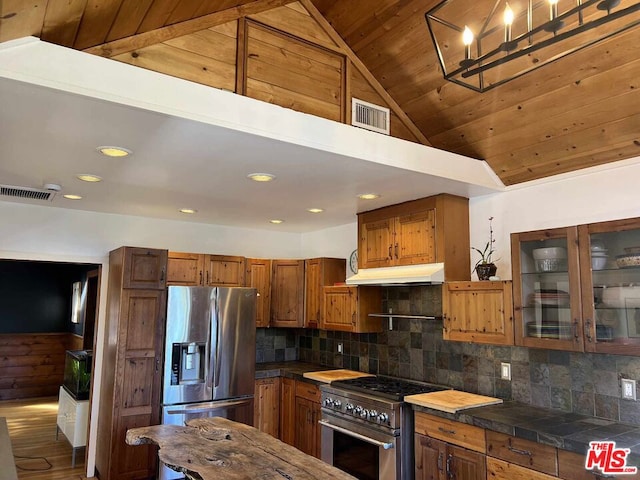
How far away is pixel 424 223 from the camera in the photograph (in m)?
3.99

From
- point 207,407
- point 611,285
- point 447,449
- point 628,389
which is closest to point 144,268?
point 207,407

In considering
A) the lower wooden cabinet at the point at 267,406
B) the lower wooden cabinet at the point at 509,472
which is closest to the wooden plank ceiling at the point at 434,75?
the lower wooden cabinet at the point at 509,472

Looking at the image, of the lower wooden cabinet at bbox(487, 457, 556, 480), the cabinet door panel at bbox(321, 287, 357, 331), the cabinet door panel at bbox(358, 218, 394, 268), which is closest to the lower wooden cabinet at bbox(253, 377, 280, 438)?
the cabinet door panel at bbox(321, 287, 357, 331)

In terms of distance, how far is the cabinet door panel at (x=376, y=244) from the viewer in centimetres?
430

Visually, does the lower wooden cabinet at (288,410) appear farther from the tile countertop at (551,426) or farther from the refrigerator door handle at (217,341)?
the tile countertop at (551,426)

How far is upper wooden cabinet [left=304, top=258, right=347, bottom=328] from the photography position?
515 centimetres

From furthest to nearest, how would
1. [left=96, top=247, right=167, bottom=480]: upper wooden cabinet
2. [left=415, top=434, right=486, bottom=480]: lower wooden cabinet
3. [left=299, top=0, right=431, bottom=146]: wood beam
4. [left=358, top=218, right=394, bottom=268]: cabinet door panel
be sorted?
[left=358, top=218, right=394, bottom=268]: cabinet door panel
[left=96, top=247, right=167, bottom=480]: upper wooden cabinet
[left=299, top=0, right=431, bottom=146]: wood beam
[left=415, top=434, right=486, bottom=480]: lower wooden cabinet

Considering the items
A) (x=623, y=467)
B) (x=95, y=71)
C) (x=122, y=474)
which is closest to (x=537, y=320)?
(x=623, y=467)

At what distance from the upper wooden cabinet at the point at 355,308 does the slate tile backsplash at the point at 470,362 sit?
4.0 inches

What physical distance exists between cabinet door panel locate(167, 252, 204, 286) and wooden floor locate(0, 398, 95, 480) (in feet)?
6.77

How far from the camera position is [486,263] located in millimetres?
3539

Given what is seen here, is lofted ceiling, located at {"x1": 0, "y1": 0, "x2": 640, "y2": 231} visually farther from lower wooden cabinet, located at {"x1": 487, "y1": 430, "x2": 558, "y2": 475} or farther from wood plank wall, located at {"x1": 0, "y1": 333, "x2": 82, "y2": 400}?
wood plank wall, located at {"x1": 0, "y1": 333, "x2": 82, "y2": 400}

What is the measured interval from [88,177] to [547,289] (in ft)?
10.8

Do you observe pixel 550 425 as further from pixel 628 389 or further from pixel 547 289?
pixel 547 289
